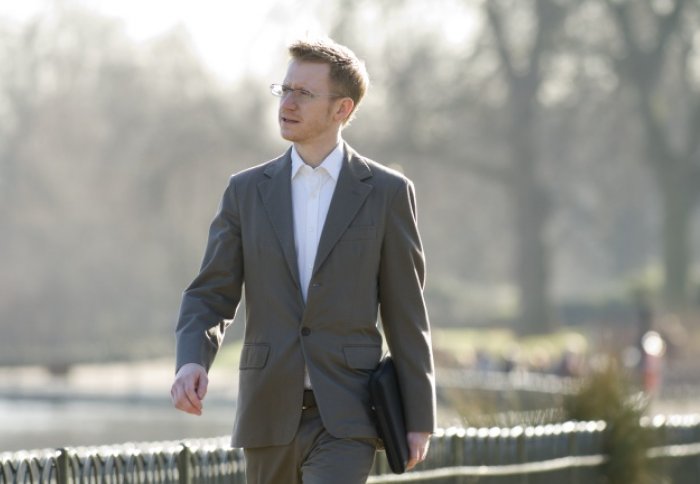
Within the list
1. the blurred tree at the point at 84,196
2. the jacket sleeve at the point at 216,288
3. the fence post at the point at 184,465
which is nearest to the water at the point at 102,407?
the blurred tree at the point at 84,196

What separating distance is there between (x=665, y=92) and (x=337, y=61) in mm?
45755

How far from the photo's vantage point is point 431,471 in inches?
328

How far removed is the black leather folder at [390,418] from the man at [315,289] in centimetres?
3

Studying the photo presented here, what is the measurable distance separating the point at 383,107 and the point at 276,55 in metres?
3.90

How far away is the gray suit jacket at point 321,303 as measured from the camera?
16.7ft

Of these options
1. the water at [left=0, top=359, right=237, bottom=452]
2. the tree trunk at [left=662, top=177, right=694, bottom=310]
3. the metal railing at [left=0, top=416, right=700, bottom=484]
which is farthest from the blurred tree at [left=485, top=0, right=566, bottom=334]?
the metal railing at [left=0, top=416, right=700, bottom=484]

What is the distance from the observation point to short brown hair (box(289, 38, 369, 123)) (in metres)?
5.17

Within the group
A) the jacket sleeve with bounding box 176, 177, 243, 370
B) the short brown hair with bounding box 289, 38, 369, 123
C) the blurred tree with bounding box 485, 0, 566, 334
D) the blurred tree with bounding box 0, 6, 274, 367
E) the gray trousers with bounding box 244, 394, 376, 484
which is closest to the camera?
the gray trousers with bounding box 244, 394, 376, 484

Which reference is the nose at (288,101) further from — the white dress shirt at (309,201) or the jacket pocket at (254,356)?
the jacket pocket at (254,356)

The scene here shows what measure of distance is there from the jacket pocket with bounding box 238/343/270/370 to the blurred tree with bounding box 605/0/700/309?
40.4 meters

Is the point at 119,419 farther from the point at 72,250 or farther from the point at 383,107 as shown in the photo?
the point at 72,250

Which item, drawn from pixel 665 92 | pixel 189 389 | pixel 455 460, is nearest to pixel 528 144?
pixel 665 92

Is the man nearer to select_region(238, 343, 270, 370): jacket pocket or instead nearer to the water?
select_region(238, 343, 270, 370): jacket pocket

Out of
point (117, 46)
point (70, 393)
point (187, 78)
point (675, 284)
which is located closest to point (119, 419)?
point (70, 393)
